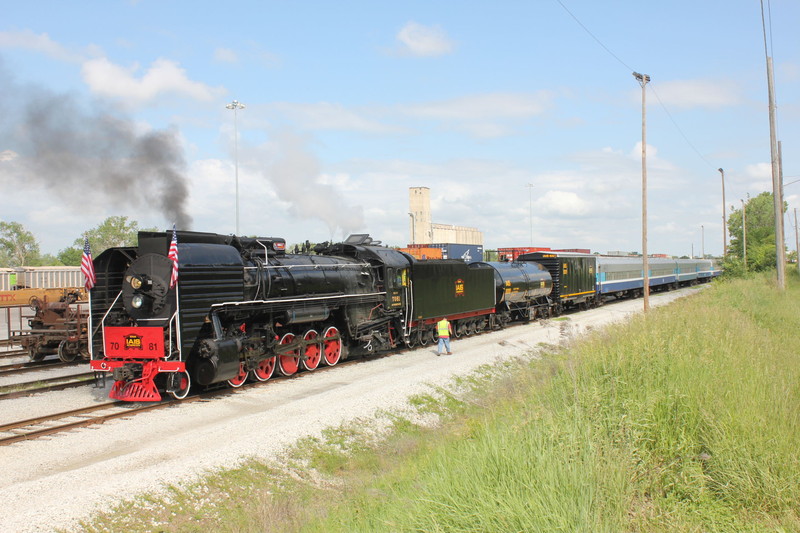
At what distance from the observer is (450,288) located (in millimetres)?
21125

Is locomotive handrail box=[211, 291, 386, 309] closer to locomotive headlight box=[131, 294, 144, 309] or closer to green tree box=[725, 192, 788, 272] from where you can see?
locomotive headlight box=[131, 294, 144, 309]

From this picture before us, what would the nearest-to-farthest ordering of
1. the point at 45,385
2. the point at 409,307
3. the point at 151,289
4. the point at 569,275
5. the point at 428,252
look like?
the point at 151,289 → the point at 45,385 → the point at 409,307 → the point at 569,275 → the point at 428,252

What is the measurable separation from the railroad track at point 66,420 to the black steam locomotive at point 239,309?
0.81 ft

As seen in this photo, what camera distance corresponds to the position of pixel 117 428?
997 cm

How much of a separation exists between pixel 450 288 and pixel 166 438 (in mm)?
13113

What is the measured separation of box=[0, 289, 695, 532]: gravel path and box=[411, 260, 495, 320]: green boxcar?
4.07 m

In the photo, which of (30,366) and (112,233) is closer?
(30,366)

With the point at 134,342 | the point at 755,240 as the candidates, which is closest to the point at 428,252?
the point at 134,342

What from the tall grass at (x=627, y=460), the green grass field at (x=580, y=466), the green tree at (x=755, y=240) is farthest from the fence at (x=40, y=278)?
the green tree at (x=755, y=240)

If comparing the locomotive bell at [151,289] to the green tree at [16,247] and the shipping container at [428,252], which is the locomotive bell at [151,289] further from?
the green tree at [16,247]

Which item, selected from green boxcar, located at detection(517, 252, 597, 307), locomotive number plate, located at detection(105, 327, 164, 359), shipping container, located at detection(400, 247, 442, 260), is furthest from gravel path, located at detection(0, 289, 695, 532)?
shipping container, located at detection(400, 247, 442, 260)

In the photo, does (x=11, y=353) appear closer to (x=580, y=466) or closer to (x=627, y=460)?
(x=580, y=466)

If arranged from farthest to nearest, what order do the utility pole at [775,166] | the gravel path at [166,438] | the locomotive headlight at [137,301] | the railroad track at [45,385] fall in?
the utility pole at [775,166] < the railroad track at [45,385] < the locomotive headlight at [137,301] < the gravel path at [166,438]

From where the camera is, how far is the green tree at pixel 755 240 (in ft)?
161
